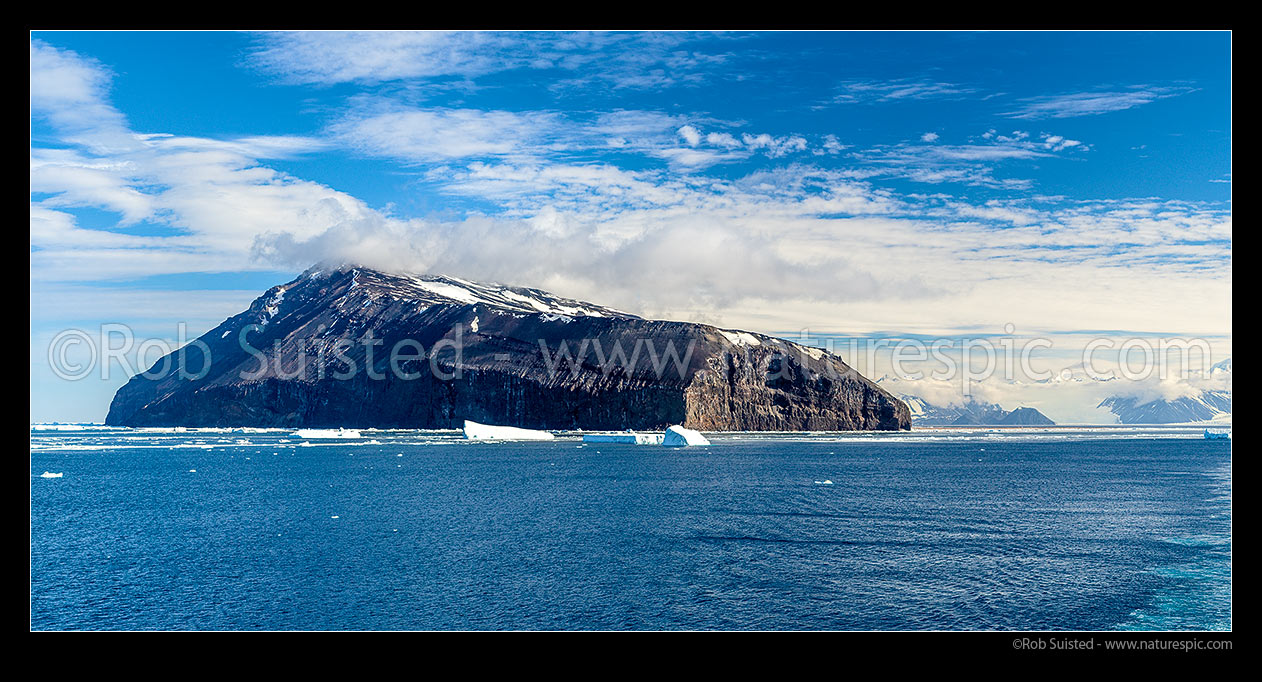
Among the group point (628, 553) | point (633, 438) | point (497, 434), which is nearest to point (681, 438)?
point (633, 438)

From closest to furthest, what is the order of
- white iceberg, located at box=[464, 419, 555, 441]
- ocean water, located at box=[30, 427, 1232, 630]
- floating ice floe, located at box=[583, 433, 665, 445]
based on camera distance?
1. ocean water, located at box=[30, 427, 1232, 630]
2. floating ice floe, located at box=[583, 433, 665, 445]
3. white iceberg, located at box=[464, 419, 555, 441]

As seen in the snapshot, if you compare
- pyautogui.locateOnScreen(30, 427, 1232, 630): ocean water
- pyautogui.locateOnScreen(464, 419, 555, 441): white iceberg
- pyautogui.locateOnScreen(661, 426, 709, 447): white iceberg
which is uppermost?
pyautogui.locateOnScreen(30, 427, 1232, 630): ocean water

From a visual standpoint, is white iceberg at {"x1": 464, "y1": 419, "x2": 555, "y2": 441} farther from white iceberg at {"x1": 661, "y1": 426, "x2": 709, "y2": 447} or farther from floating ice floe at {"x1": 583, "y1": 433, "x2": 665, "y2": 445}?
white iceberg at {"x1": 661, "y1": 426, "x2": 709, "y2": 447}

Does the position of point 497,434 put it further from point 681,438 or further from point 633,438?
point 681,438

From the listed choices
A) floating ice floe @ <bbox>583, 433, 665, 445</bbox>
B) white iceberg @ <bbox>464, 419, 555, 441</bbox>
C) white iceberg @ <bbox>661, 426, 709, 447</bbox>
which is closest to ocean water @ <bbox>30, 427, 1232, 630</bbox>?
white iceberg @ <bbox>661, 426, 709, 447</bbox>
